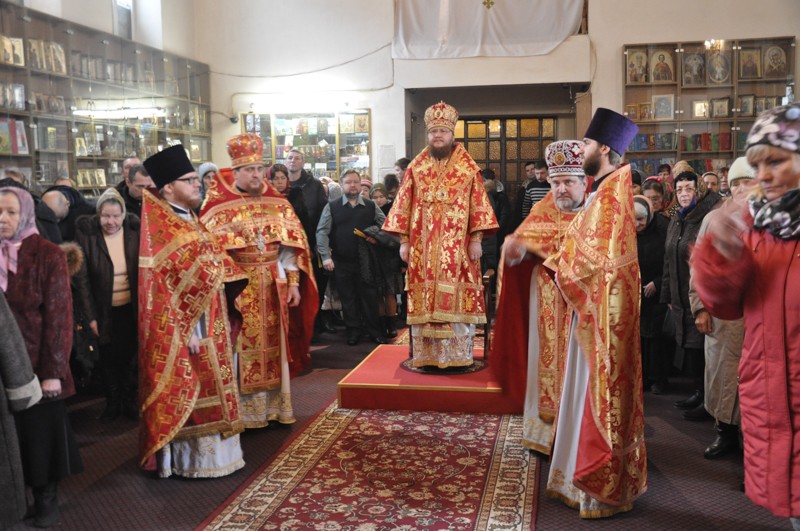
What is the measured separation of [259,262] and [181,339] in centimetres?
103

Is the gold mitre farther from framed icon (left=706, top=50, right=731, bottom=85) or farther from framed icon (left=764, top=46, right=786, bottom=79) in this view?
framed icon (left=764, top=46, right=786, bottom=79)

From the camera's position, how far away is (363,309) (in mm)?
7895

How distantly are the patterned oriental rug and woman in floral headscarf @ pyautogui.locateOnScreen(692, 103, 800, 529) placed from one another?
1.47 meters

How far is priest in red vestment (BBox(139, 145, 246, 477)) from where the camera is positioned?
13.1 ft

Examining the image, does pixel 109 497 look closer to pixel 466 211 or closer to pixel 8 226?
pixel 8 226

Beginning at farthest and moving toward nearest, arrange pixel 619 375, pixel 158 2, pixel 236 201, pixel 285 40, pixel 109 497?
pixel 285 40 < pixel 158 2 < pixel 236 201 < pixel 109 497 < pixel 619 375

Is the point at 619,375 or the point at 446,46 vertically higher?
the point at 446,46

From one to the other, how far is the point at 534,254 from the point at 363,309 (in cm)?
382

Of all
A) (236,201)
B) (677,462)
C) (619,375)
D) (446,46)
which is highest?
(446,46)

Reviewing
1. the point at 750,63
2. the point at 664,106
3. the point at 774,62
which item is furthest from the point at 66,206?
the point at 774,62

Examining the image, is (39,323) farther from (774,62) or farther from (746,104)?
(774,62)

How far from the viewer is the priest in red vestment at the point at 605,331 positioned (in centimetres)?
334

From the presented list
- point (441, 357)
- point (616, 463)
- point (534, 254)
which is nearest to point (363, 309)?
point (441, 357)

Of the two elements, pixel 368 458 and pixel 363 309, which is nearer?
pixel 368 458
